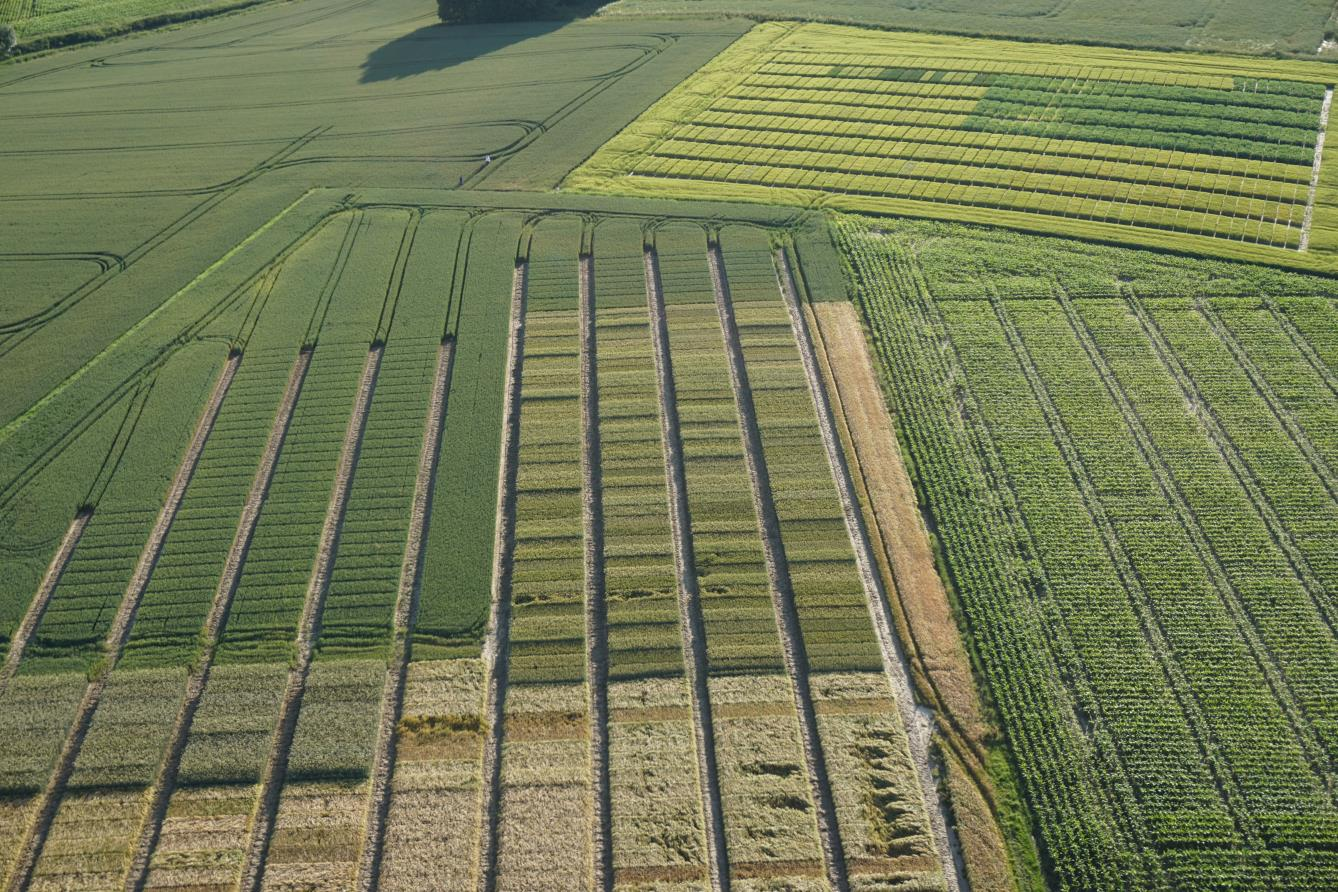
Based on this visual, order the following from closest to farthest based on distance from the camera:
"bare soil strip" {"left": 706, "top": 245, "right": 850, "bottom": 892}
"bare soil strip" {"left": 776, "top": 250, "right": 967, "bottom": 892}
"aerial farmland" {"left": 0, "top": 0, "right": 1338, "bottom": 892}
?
"bare soil strip" {"left": 776, "top": 250, "right": 967, "bottom": 892} < "bare soil strip" {"left": 706, "top": 245, "right": 850, "bottom": 892} < "aerial farmland" {"left": 0, "top": 0, "right": 1338, "bottom": 892}

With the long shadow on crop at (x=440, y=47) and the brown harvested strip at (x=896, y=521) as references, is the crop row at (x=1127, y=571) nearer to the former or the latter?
the brown harvested strip at (x=896, y=521)

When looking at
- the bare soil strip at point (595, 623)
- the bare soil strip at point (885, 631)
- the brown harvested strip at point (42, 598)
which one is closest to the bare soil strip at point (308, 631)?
the brown harvested strip at point (42, 598)

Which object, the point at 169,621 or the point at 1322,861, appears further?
the point at 169,621

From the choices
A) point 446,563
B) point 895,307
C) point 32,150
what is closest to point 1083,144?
point 895,307

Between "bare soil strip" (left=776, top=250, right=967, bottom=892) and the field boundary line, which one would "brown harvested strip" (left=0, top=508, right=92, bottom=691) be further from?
the field boundary line

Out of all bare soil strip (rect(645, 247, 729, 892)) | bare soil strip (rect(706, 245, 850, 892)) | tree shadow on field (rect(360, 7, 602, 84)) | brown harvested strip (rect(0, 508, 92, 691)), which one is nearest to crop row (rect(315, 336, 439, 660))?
brown harvested strip (rect(0, 508, 92, 691))

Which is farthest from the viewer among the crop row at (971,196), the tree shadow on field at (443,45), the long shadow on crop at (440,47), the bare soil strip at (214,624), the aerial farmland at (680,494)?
the tree shadow on field at (443,45)

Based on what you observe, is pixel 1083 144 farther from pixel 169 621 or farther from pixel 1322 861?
pixel 169 621
